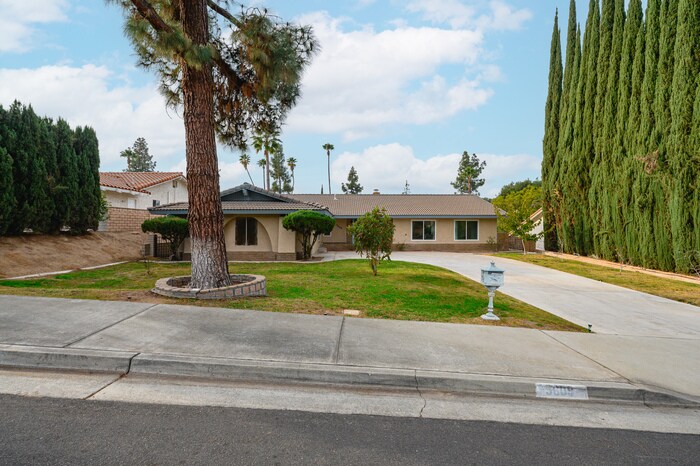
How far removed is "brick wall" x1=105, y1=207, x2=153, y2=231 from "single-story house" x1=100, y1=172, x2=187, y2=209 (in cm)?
133

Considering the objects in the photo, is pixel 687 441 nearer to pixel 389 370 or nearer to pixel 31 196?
pixel 389 370

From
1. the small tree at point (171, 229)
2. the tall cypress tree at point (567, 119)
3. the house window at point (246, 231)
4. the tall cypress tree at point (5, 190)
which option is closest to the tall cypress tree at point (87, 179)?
the small tree at point (171, 229)

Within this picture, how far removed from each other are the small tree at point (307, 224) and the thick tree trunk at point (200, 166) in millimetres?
9162

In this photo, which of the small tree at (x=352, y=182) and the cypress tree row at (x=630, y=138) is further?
the small tree at (x=352, y=182)

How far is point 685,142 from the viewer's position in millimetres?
15172

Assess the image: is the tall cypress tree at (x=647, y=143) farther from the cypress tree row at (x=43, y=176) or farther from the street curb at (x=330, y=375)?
the cypress tree row at (x=43, y=176)

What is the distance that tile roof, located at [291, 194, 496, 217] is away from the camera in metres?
27.3

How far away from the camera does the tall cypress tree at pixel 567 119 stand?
80.1ft

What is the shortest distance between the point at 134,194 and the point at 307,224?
45.4 ft

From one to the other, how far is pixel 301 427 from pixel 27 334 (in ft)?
13.4

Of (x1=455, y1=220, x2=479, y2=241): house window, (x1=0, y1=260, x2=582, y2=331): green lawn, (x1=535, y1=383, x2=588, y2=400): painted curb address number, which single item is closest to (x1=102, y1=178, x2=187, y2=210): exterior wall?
(x1=0, y1=260, x2=582, y2=331): green lawn

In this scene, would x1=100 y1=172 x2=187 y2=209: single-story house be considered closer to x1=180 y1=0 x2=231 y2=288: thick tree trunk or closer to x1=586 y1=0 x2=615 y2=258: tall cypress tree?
x1=180 y1=0 x2=231 y2=288: thick tree trunk

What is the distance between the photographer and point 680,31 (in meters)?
15.6

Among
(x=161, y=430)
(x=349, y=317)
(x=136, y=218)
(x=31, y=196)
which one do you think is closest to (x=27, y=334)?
(x=161, y=430)
